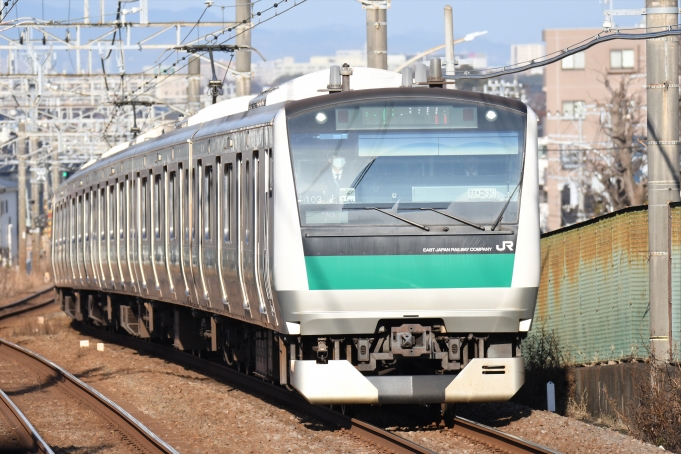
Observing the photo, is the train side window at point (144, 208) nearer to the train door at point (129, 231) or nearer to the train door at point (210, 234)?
the train door at point (129, 231)

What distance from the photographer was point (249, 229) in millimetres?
12336

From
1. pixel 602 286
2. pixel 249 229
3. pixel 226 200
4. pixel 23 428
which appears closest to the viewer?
pixel 249 229

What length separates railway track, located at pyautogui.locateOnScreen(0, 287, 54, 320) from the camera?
3297 cm

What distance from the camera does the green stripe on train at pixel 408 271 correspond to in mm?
10844

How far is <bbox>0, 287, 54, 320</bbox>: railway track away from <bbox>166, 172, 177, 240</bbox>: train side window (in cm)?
1600

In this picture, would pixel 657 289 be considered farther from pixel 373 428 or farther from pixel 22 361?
pixel 22 361

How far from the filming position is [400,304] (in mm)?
10938

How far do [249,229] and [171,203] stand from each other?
4019 mm

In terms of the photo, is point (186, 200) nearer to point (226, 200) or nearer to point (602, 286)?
point (226, 200)

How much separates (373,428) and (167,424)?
8.65ft

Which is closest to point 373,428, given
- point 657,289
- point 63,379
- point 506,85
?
point 657,289

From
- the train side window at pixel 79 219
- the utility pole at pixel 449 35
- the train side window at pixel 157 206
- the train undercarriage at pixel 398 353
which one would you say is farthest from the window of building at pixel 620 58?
the train undercarriage at pixel 398 353

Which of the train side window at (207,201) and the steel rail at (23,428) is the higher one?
the train side window at (207,201)

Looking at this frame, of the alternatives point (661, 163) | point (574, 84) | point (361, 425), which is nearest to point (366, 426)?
point (361, 425)
